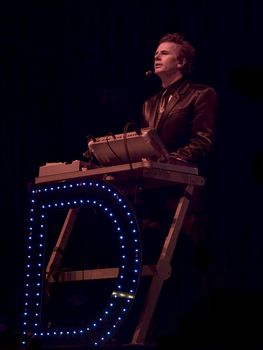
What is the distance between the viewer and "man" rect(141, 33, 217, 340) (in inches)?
201

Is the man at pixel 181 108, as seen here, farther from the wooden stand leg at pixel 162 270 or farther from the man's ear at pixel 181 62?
the wooden stand leg at pixel 162 270

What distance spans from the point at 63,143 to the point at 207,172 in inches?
45.3

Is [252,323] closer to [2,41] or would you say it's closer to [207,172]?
[207,172]

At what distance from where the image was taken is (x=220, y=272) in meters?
5.46

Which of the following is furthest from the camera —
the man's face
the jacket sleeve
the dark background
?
the dark background

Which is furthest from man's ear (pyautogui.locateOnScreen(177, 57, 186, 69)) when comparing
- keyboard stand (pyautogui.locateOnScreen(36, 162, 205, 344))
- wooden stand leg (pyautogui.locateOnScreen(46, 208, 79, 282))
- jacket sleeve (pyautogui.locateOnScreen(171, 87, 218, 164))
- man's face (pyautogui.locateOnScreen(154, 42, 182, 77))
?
wooden stand leg (pyautogui.locateOnScreen(46, 208, 79, 282))

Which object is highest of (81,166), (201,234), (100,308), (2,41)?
(2,41)

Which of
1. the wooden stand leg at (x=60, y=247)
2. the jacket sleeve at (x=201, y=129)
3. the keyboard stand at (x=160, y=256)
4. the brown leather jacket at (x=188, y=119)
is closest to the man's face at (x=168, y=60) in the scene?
the brown leather jacket at (x=188, y=119)

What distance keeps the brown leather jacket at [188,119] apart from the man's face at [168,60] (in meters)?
0.12

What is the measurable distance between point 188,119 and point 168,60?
16.9 inches

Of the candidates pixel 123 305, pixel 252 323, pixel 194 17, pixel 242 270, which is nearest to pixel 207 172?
pixel 242 270

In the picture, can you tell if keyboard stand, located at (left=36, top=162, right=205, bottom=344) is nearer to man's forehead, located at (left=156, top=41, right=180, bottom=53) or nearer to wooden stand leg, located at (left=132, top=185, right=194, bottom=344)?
wooden stand leg, located at (left=132, top=185, right=194, bottom=344)

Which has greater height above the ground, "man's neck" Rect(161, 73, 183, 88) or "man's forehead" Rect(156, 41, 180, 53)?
"man's forehead" Rect(156, 41, 180, 53)

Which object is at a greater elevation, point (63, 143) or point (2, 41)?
point (2, 41)
